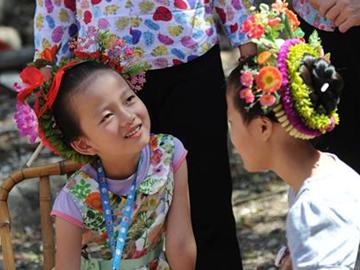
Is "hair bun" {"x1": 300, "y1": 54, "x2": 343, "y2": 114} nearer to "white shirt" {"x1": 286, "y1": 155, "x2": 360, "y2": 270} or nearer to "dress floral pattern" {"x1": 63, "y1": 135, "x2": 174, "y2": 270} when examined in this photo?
"white shirt" {"x1": 286, "y1": 155, "x2": 360, "y2": 270}

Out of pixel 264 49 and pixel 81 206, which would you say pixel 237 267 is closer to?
pixel 81 206

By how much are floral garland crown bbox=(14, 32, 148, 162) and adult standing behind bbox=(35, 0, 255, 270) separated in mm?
61

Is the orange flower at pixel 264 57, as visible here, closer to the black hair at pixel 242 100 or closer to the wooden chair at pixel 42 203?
the black hair at pixel 242 100

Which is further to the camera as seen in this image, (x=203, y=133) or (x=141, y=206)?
(x=203, y=133)

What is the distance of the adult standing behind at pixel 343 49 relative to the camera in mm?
3057

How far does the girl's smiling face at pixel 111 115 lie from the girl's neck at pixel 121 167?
8 cm

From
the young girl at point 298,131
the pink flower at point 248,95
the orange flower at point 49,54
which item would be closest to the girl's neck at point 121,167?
the orange flower at point 49,54

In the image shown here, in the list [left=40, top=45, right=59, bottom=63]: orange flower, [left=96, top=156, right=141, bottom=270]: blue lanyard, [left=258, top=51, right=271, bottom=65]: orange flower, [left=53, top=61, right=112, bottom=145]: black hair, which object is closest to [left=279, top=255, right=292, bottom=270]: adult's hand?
[left=96, top=156, right=141, bottom=270]: blue lanyard

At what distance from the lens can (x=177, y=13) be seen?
314 centimetres

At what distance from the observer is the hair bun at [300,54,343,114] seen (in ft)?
8.16

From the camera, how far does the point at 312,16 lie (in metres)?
3.26

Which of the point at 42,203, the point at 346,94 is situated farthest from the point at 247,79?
the point at 42,203

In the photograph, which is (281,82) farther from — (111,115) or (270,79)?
(111,115)

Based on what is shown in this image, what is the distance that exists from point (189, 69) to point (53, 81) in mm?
486
